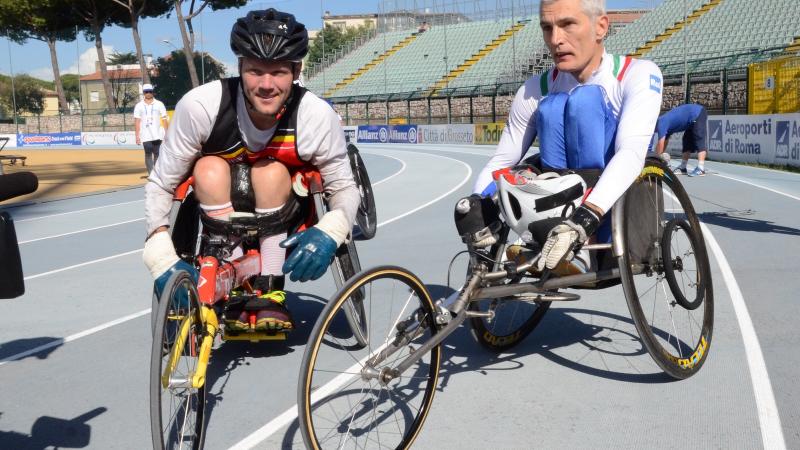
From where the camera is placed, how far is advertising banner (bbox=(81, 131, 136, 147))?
52.9 meters

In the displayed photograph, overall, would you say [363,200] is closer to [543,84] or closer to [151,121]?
[543,84]

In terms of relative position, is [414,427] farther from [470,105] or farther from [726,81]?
[470,105]

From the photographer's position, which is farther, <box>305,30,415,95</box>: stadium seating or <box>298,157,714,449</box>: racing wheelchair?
<box>305,30,415,95</box>: stadium seating

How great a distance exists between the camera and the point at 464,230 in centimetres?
388

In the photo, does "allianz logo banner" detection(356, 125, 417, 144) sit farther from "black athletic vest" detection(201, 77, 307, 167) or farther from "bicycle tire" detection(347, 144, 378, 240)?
"black athletic vest" detection(201, 77, 307, 167)

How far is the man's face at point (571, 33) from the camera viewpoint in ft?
12.5

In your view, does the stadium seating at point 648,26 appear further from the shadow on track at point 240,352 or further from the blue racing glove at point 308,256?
the blue racing glove at point 308,256

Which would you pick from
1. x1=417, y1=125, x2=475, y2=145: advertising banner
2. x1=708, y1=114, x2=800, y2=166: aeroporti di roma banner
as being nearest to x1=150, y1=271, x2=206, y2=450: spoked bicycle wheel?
x1=708, y1=114, x2=800, y2=166: aeroporti di roma banner

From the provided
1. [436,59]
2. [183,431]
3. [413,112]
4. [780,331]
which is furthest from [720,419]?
[436,59]

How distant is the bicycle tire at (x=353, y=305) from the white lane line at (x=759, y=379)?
5.52ft

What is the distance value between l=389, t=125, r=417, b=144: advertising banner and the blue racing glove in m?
39.8

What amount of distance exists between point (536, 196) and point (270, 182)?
1311 mm

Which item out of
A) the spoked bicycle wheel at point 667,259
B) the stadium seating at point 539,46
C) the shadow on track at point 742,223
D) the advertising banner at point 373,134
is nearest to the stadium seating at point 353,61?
the stadium seating at point 539,46

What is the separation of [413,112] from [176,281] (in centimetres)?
4399
